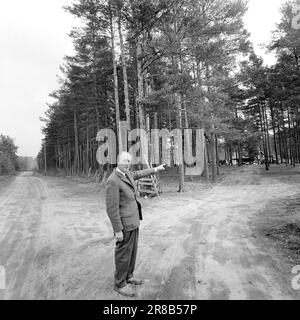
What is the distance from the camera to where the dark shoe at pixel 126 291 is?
411cm

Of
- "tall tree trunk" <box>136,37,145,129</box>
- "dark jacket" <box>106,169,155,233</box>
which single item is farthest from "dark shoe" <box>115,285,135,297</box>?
"tall tree trunk" <box>136,37,145,129</box>

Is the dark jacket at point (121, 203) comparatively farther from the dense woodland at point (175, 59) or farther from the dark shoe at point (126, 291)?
the dense woodland at point (175, 59)

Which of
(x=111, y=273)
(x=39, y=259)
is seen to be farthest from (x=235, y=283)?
(x=39, y=259)

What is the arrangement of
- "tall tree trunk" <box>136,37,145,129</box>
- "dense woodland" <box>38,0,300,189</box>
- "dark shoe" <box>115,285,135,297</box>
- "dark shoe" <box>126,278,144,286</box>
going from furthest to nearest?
"tall tree trunk" <box>136,37,145,129</box> → "dense woodland" <box>38,0,300,189</box> → "dark shoe" <box>126,278,144,286</box> → "dark shoe" <box>115,285,135,297</box>

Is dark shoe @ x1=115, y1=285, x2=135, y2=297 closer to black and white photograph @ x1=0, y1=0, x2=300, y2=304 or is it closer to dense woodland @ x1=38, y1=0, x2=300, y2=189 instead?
black and white photograph @ x1=0, y1=0, x2=300, y2=304

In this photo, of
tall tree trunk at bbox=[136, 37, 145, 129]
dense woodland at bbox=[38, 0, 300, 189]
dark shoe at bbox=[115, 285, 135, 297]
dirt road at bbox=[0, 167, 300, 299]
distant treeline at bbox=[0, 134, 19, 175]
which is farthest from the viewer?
distant treeline at bbox=[0, 134, 19, 175]

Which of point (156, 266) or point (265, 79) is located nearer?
point (156, 266)

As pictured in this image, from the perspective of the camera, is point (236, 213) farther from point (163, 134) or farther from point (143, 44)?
point (163, 134)

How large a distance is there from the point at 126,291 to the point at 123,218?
40.2 inches

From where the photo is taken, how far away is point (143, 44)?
1652 cm

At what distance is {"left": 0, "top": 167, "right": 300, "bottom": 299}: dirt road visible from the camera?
4301 millimetres

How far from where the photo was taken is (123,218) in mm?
4293

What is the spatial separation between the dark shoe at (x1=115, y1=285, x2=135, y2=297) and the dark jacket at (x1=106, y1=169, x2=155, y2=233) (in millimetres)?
837
